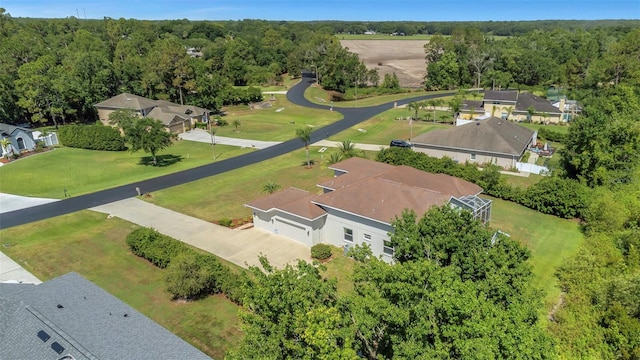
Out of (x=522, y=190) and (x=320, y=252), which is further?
(x=522, y=190)

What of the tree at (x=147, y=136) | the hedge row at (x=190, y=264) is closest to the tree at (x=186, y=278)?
the hedge row at (x=190, y=264)

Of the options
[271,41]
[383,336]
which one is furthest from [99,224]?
[271,41]

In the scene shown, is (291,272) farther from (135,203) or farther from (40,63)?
(40,63)

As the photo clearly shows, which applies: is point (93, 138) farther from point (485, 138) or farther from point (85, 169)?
point (485, 138)

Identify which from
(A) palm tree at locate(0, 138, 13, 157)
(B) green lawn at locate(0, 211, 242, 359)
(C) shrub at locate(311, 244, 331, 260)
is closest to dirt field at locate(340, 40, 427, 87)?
(A) palm tree at locate(0, 138, 13, 157)

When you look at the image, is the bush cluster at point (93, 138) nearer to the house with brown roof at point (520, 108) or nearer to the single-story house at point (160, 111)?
the single-story house at point (160, 111)

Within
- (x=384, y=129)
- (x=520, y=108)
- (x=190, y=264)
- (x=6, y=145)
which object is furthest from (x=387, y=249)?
(x=520, y=108)

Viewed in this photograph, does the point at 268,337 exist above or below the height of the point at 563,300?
above
